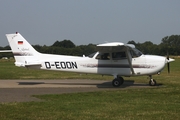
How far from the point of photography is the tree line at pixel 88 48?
123ft

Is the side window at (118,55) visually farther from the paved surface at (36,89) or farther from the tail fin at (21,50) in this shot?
the tail fin at (21,50)

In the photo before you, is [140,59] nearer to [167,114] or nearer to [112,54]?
[112,54]

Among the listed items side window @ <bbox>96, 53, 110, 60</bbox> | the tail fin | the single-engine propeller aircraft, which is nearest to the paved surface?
the single-engine propeller aircraft

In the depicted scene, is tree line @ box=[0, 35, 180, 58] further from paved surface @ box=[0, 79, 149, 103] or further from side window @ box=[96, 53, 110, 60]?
paved surface @ box=[0, 79, 149, 103]

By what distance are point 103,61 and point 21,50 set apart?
4.68 m

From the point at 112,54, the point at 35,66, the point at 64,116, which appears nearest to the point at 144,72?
the point at 112,54

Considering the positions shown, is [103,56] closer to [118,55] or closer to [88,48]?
[118,55]

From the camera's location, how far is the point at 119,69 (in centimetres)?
1551

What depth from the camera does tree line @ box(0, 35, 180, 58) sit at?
37.4 metres

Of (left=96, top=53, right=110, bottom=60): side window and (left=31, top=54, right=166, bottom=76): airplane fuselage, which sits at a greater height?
(left=96, top=53, right=110, bottom=60): side window

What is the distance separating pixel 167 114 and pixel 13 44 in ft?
36.6

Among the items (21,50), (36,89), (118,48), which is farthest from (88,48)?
(36,89)

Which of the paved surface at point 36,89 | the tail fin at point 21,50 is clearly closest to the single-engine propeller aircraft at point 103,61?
the tail fin at point 21,50

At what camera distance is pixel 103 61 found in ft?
51.6
